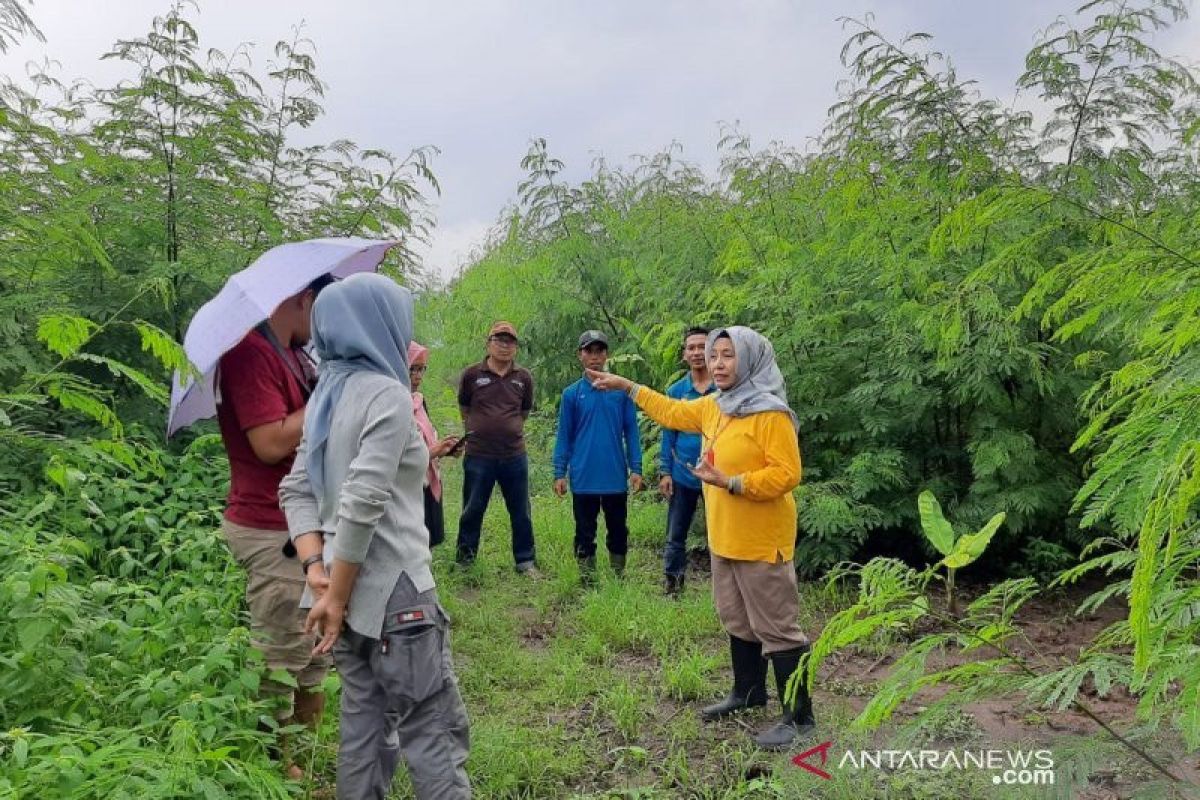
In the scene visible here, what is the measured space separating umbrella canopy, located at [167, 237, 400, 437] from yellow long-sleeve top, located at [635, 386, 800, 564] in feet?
6.49

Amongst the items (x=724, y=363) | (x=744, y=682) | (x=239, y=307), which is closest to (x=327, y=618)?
(x=239, y=307)

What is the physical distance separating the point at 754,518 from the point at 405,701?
75.4 inches

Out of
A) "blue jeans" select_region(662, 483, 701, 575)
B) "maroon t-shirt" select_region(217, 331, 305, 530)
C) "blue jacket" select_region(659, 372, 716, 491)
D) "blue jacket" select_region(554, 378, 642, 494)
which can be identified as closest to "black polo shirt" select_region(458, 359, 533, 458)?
"blue jacket" select_region(554, 378, 642, 494)

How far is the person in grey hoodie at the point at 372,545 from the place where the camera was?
2.48 meters

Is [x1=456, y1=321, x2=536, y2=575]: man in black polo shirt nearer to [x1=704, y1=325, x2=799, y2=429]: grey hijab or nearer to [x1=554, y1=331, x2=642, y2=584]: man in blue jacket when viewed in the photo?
[x1=554, y1=331, x2=642, y2=584]: man in blue jacket

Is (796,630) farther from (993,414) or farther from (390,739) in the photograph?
(993,414)

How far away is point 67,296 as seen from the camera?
4.65m

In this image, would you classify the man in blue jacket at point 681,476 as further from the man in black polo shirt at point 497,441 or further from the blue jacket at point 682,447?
the man in black polo shirt at point 497,441

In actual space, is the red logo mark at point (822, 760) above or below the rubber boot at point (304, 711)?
below

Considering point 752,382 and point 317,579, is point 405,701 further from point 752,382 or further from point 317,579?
point 752,382

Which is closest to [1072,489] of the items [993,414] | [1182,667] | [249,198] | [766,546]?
[993,414]

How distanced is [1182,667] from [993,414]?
16.1 feet

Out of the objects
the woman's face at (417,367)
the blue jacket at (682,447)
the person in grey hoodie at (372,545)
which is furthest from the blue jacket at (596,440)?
the person in grey hoodie at (372,545)

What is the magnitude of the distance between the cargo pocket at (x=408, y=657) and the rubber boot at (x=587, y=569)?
3.77m
